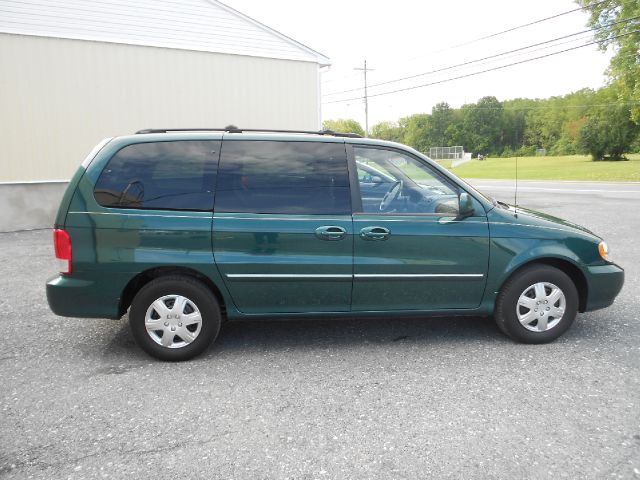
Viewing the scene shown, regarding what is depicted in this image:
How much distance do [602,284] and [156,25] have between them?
36.8ft

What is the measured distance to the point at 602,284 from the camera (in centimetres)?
396

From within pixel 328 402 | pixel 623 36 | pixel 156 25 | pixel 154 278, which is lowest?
pixel 328 402

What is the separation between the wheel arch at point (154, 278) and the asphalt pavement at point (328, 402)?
1.50ft

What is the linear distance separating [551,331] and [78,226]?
3.86 m

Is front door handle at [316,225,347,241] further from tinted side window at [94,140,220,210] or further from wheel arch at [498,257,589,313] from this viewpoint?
wheel arch at [498,257,589,313]

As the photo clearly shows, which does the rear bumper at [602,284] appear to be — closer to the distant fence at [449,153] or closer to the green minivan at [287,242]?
the green minivan at [287,242]

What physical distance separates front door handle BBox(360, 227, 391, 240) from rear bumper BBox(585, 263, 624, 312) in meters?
1.77

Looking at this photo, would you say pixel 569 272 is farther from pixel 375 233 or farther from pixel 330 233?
pixel 330 233

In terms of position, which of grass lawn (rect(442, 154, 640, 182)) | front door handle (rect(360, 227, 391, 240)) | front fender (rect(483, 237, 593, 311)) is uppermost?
grass lawn (rect(442, 154, 640, 182))

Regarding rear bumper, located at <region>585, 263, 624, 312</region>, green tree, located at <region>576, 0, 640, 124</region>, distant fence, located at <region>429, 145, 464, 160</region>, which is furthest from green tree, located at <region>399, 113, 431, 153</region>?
rear bumper, located at <region>585, 263, 624, 312</region>

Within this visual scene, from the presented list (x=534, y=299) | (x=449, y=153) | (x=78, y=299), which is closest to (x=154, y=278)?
(x=78, y=299)

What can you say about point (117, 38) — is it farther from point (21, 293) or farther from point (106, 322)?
point (106, 322)

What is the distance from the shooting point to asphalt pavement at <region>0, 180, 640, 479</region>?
2.47 m

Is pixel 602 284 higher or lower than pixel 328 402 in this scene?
higher
